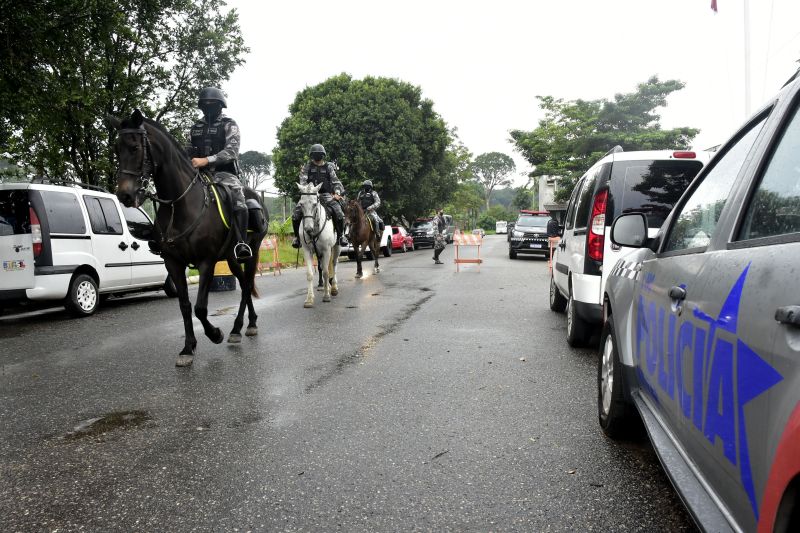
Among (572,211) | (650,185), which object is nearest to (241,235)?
(572,211)

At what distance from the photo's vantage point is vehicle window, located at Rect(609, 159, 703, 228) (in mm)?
5746

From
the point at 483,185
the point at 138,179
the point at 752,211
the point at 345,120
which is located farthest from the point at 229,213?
the point at 483,185

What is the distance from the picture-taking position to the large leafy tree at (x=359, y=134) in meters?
33.9

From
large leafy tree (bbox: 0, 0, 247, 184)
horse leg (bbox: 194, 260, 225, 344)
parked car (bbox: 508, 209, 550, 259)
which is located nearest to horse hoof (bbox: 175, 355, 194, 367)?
horse leg (bbox: 194, 260, 225, 344)

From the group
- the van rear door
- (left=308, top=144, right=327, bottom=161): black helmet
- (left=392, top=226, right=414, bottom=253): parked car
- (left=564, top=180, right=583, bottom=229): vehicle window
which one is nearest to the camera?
(left=564, top=180, right=583, bottom=229): vehicle window

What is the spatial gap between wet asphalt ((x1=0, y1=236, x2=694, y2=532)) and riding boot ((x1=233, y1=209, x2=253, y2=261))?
1.07 metres

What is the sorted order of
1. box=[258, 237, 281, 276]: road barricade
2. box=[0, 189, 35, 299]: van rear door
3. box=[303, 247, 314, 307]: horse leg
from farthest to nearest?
box=[258, 237, 281, 276]: road barricade < box=[303, 247, 314, 307]: horse leg < box=[0, 189, 35, 299]: van rear door

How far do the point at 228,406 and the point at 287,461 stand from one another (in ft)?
4.20

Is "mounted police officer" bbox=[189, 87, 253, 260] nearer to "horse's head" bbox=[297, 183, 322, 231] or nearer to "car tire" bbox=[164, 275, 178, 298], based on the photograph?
"horse's head" bbox=[297, 183, 322, 231]

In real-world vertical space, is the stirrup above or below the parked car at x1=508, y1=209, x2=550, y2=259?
above

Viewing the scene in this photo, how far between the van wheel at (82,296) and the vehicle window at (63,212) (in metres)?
0.78

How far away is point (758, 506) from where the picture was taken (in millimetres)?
1514

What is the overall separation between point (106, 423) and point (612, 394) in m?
3.47

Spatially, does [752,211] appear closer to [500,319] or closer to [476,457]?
[476,457]
